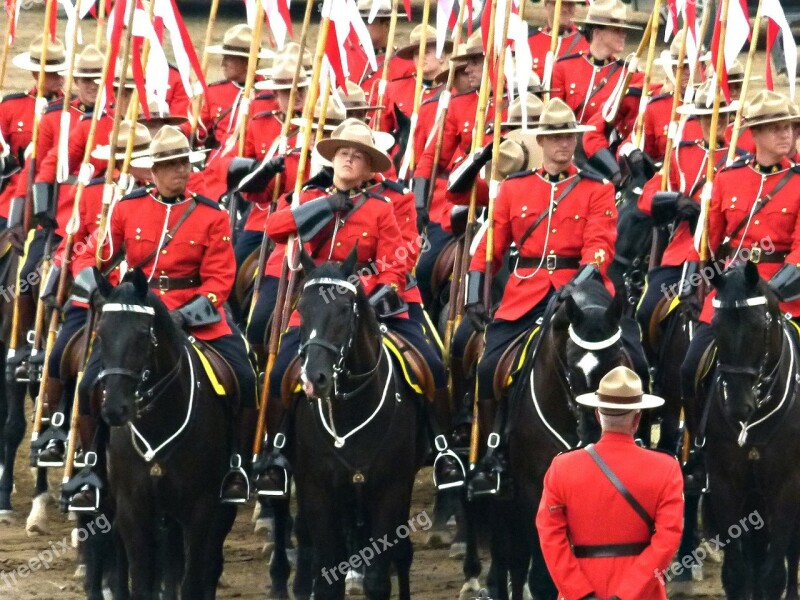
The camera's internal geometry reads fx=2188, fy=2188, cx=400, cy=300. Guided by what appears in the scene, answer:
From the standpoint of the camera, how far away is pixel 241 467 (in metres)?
14.4

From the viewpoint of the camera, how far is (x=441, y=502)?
57.4ft

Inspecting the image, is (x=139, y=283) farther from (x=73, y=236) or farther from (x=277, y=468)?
(x=73, y=236)

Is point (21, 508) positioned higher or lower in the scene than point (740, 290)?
lower

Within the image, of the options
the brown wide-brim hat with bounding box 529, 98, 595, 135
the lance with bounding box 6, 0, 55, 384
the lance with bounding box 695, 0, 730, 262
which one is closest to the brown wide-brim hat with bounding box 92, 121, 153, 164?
the lance with bounding box 6, 0, 55, 384

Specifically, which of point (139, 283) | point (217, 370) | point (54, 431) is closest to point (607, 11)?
point (54, 431)

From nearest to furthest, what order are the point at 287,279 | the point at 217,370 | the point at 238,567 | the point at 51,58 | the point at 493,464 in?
the point at 493,464, the point at 217,370, the point at 287,279, the point at 238,567, the point at 51,58

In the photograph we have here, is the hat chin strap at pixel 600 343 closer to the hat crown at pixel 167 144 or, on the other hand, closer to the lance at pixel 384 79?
the hat crown at pixel 167 144

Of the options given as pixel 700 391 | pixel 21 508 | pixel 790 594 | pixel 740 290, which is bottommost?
pixel 21 508

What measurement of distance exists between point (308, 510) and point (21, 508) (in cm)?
551

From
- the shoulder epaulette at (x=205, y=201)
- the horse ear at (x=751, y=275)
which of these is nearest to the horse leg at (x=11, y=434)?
the shoulder epaulette at (x=205, y=201)

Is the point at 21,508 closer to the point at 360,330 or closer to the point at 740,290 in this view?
the point at 360,330

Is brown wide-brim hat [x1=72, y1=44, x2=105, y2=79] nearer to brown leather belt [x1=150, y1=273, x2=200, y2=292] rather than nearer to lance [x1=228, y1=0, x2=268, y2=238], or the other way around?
lance [x1=228, y1=0, x2=268, y2=238]

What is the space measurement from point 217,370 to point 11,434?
4847mm

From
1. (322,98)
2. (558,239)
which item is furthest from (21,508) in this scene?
(558,239)
